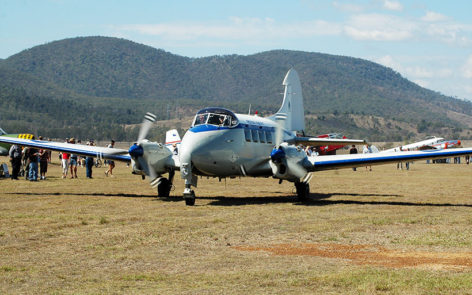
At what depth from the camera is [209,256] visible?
12.1m

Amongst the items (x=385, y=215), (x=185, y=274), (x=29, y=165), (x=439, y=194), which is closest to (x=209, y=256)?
(x=185, y=274)

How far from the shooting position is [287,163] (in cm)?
2308

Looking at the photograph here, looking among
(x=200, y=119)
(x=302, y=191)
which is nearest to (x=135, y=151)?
(x=200, y=119)

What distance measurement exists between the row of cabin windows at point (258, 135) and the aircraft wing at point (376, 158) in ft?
6.62

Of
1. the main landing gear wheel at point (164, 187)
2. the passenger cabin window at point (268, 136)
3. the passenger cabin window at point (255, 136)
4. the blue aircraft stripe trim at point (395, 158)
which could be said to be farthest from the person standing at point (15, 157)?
the blue aircraft stripe trim at point (395, 158)

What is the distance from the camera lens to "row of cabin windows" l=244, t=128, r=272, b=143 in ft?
78.5

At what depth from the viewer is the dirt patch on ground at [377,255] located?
1119cm

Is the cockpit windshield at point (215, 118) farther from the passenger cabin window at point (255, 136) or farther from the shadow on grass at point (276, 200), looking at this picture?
the shadow on grass at point (276, 200)

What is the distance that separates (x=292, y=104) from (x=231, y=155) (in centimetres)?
1076

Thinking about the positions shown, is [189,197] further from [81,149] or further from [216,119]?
[81,149]

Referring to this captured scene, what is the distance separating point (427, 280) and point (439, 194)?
19377 millimetres

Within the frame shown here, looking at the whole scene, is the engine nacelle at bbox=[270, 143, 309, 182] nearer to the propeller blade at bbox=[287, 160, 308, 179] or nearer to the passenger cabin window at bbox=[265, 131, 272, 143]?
the propeller blade at bbox=[287, 160, 308, 179]

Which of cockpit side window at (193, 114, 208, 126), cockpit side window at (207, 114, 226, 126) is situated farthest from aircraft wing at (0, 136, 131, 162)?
cockpit side window at (207, 114, 226, 126)

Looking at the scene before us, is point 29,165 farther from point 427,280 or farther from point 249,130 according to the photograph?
point 427,280
